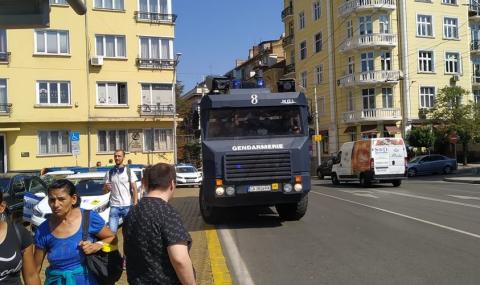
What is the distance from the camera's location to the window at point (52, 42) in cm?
3547

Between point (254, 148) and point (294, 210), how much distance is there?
243 cm

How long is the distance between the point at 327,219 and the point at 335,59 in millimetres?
40081

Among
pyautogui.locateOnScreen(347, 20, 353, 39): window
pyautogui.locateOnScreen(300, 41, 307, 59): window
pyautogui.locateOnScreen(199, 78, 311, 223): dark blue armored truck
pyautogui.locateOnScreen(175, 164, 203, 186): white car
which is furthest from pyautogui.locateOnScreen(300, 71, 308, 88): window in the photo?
pyautogui.locateOnScreen(199, 78, 311, 223): dark blue armored truck

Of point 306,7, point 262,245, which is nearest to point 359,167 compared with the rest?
point 262,245

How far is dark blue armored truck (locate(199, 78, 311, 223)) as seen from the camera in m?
12.0

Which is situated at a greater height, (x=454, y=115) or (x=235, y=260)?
(x=454, y=115)

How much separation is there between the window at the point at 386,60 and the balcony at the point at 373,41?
947mm

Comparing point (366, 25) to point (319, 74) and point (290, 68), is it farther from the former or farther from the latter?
point (290, 68)

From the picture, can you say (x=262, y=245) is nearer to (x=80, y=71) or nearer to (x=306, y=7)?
(x=80, y=71)

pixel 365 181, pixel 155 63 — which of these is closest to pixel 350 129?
pixel 155 63

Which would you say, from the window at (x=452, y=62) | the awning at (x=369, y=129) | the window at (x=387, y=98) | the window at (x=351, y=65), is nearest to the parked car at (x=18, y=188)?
the awning at (x=369, y=129)

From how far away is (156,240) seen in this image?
3561 mm

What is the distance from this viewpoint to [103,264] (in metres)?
3.97

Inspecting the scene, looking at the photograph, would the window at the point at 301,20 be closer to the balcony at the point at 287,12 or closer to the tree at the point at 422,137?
the balcony at the point at 287,12
